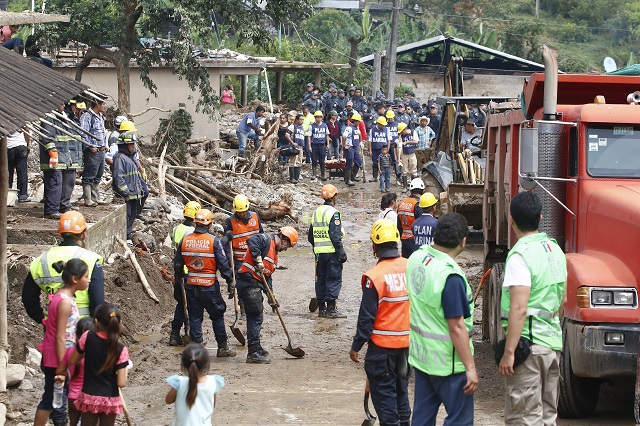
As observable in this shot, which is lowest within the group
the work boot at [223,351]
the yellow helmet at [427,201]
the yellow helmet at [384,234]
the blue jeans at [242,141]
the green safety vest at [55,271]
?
the work boot at [223,351]

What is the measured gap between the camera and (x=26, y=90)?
9.41 meters

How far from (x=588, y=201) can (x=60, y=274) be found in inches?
194

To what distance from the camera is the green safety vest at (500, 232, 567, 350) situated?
6797 mm

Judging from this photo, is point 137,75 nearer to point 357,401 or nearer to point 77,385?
point 357,401

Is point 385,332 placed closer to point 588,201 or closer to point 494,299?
point 588,201

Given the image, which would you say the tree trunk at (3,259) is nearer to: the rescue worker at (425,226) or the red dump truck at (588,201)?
the red dump truck at (588,201)

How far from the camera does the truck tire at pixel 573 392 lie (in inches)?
348

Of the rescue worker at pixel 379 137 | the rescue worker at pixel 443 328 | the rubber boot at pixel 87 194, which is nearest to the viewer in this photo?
the rescue worker at pixel 443 328

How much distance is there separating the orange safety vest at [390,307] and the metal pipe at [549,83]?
255 cm

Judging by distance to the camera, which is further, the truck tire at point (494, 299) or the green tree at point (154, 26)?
the green tree at point (154, 26)

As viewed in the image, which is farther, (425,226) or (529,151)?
(425,226)

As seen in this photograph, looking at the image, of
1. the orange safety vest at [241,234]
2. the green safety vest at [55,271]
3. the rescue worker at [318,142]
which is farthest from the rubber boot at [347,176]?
the green safety vest at [55,271]

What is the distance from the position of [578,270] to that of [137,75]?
20.0 metres

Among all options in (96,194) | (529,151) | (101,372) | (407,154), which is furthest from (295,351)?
(407,154)
